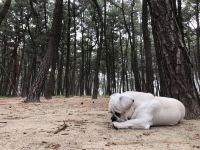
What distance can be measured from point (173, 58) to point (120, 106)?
1975 mm

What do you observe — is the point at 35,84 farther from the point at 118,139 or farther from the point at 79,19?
the point at 79,19

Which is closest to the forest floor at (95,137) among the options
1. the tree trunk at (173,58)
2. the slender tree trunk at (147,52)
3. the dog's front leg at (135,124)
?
the dog's front leg at (135,124)

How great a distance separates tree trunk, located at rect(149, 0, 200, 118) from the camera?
18.9 feet

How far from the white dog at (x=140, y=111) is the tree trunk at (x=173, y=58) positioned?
3.30 feet

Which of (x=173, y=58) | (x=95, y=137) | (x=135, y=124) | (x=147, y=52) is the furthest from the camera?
(x=147, y=52)

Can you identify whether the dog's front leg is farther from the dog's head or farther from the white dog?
the dog's head

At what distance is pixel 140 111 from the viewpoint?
4520mm

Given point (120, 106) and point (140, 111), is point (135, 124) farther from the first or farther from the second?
point (120, 106)

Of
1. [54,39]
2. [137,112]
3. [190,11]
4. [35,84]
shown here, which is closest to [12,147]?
[137,112]

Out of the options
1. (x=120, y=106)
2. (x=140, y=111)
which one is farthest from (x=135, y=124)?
(x=120, y=106)

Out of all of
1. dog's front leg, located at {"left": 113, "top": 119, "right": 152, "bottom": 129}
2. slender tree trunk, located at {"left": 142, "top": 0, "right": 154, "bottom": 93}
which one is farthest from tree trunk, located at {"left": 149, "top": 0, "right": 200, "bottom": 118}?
slender tree trunk, located at {"left": 142, "top": 0, "right": 154, "bottom": 93}

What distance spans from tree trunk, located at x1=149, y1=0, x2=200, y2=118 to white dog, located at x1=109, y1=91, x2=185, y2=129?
39.6 inches

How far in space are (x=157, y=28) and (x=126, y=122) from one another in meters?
2.45

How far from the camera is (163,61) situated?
6.05 m
